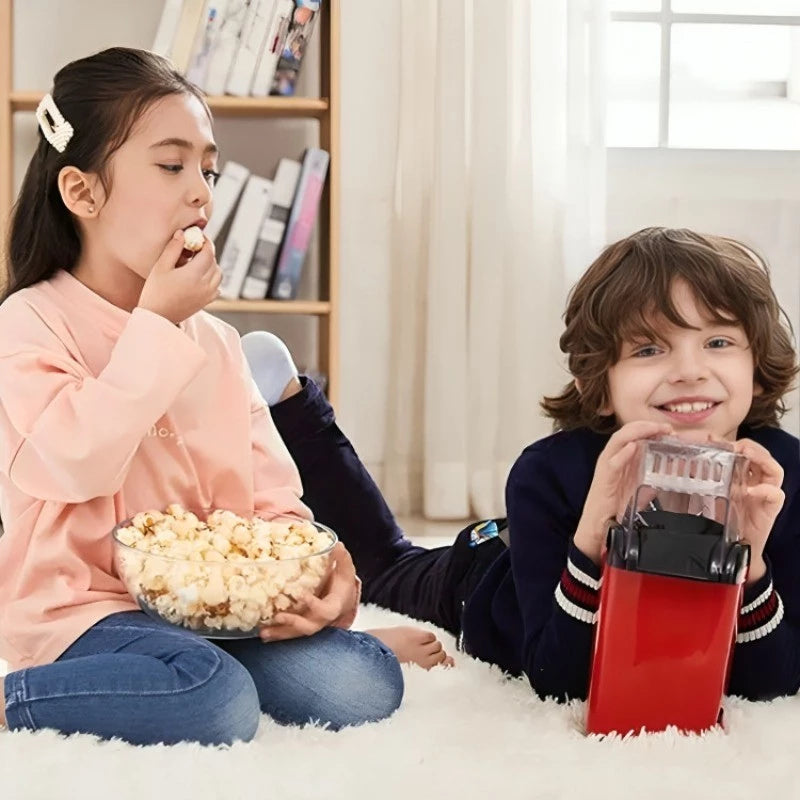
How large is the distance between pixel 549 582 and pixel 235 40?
150 cm

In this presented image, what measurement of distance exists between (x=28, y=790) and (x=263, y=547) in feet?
1.07

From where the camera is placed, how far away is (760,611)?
4.12 ft

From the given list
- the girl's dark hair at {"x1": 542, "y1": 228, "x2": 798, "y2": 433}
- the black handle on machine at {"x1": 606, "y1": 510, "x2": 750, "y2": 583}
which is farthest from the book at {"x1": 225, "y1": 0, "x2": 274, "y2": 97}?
the black handle on machine at {"x1": 606, "y1": 510, "x2": 750, "y2": 583}

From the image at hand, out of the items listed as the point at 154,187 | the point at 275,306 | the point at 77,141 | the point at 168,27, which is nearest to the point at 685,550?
the point at 154,187

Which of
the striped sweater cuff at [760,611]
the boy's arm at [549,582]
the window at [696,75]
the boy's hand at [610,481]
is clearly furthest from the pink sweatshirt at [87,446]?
the window at [696,75]

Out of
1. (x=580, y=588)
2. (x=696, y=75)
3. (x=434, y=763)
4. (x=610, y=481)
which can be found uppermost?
(x=696, y=75)

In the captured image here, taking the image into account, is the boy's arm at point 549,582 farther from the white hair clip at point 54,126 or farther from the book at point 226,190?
the book at point 226,190

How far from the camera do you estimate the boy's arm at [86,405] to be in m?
1.23

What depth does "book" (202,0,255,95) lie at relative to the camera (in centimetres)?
246

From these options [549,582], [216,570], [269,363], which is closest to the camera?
[216,570]

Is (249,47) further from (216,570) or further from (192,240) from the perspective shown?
(216,570)

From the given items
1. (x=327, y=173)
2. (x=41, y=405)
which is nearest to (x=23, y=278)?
(x=41, y=405)

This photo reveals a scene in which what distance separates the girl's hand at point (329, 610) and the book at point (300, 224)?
1259 millimetres

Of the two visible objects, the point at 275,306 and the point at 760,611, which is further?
the point at 275,306
